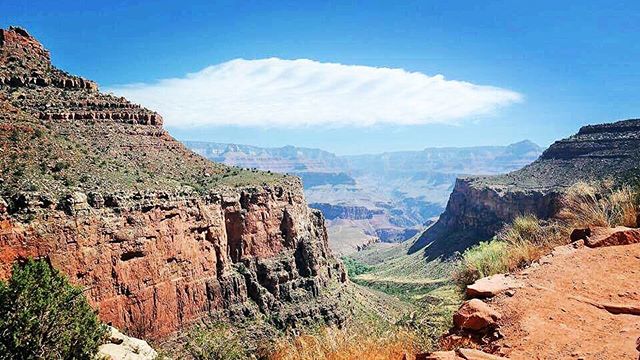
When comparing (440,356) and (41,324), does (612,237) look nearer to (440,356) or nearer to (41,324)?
(440,356)

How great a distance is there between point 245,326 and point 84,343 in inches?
1539

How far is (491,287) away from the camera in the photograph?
10.9 meters

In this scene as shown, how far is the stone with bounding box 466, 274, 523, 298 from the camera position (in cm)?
1065

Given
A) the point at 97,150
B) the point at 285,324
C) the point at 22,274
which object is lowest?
the point at 285,324

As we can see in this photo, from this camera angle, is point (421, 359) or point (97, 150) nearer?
point (421, 359)

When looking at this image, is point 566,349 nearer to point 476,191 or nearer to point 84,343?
point 84,343

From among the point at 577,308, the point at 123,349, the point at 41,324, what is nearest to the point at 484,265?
the point at 577,308

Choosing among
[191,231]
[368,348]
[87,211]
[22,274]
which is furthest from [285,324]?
[368,348]

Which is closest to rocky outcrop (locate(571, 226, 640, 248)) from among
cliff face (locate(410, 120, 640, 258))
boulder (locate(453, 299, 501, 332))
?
boulder (locate(453, 299, 501, 332))

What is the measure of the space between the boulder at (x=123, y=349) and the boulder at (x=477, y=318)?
20.8m

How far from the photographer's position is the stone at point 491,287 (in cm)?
1065

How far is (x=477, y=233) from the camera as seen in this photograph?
129375mm

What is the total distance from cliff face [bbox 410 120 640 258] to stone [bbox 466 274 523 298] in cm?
8216

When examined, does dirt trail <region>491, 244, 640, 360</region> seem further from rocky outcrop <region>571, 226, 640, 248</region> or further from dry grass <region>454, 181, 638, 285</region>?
dry grass <region>454, 181, 638, 285</region>
